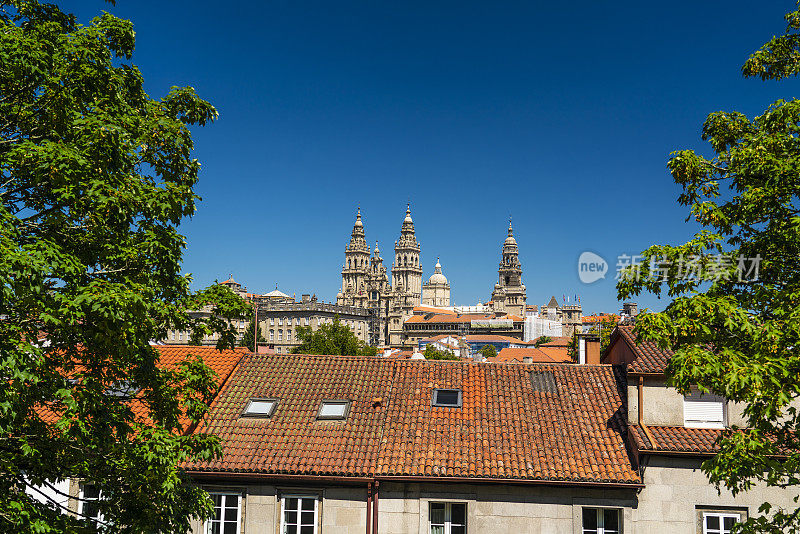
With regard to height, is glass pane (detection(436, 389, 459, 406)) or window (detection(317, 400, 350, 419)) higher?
glass pane (detection(436, 389, 459, 406))

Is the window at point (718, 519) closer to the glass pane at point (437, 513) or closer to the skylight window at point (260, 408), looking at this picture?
the glass pane at point (437, 513)

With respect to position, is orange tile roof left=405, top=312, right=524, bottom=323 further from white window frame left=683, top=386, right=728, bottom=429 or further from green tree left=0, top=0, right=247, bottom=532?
green tree left=0, top=0, right=247, bottom=532

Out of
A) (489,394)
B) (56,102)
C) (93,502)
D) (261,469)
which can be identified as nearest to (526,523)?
(489,394)

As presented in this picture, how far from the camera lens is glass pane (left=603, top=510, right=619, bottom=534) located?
14.4m

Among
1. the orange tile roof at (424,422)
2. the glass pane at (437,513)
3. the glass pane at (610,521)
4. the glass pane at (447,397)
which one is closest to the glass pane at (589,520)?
the glass pane at (610,521)

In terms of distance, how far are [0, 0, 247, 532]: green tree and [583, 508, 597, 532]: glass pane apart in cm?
898

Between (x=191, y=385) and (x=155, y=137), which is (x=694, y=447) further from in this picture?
(x=155, y=137)

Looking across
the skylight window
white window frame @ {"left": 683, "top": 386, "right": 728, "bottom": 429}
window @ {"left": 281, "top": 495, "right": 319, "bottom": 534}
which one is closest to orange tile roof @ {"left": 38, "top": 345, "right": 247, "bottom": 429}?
the skylight window

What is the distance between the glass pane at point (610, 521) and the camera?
14.4 metres

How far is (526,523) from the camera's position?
14.4 metres

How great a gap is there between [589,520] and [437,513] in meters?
3.54

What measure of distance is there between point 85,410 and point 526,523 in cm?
1050

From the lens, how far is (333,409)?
1698 centimetres

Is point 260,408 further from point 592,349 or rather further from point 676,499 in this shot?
point 592,349
